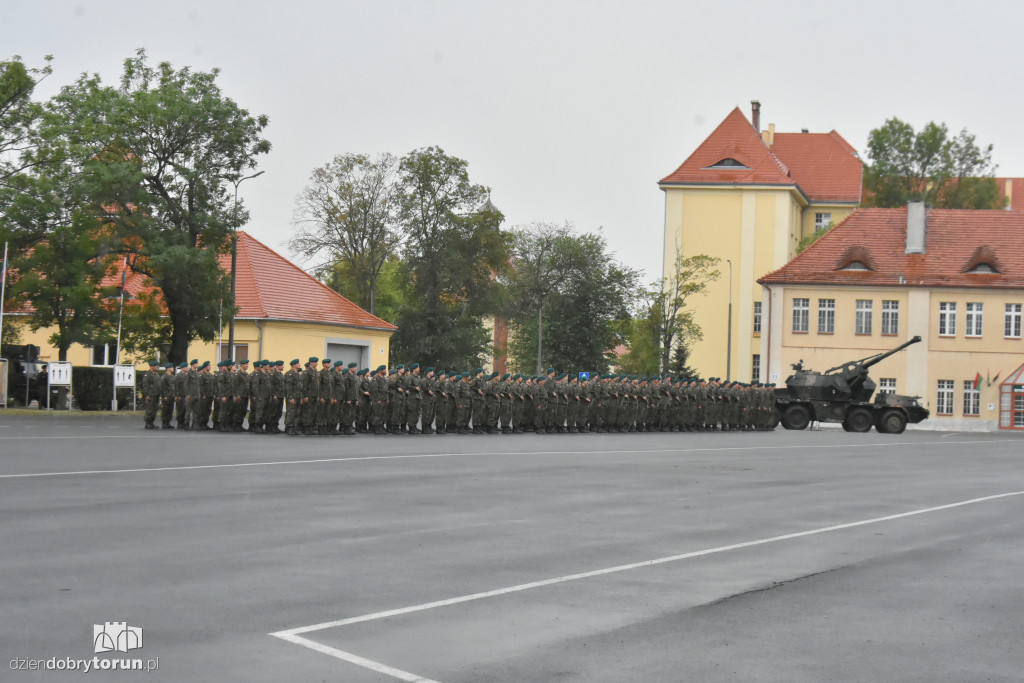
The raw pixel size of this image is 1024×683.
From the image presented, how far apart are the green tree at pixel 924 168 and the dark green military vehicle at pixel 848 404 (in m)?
28.8

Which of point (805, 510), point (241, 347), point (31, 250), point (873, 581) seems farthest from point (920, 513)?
point (241, 347)

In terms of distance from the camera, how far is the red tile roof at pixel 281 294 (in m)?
47.9

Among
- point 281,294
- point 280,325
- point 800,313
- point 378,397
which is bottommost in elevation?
point 378,397

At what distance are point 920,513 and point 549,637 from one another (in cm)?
833

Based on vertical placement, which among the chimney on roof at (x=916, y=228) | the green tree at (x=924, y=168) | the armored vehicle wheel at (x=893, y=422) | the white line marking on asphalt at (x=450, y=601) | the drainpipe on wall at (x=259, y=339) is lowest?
the white line marking on asphalt at (x=450, y=601)

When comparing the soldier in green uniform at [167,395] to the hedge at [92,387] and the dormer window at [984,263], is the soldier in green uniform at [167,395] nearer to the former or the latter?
the hedge at [92,387]

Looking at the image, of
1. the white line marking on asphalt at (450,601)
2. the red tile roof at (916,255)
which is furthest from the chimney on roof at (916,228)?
the white line marking on asphalt at (450,601)

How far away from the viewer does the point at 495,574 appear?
28.5 ft

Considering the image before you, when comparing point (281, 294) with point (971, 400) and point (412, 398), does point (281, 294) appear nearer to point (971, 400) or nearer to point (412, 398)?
point (412, 398)

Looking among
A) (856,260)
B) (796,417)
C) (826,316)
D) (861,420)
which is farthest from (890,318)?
(796,417)

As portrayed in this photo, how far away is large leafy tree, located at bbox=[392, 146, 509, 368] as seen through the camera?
59812mm

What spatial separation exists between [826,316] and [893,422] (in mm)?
16133

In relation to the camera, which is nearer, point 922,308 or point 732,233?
point 922,308

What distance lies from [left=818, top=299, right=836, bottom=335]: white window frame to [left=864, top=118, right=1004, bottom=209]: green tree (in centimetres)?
1405
